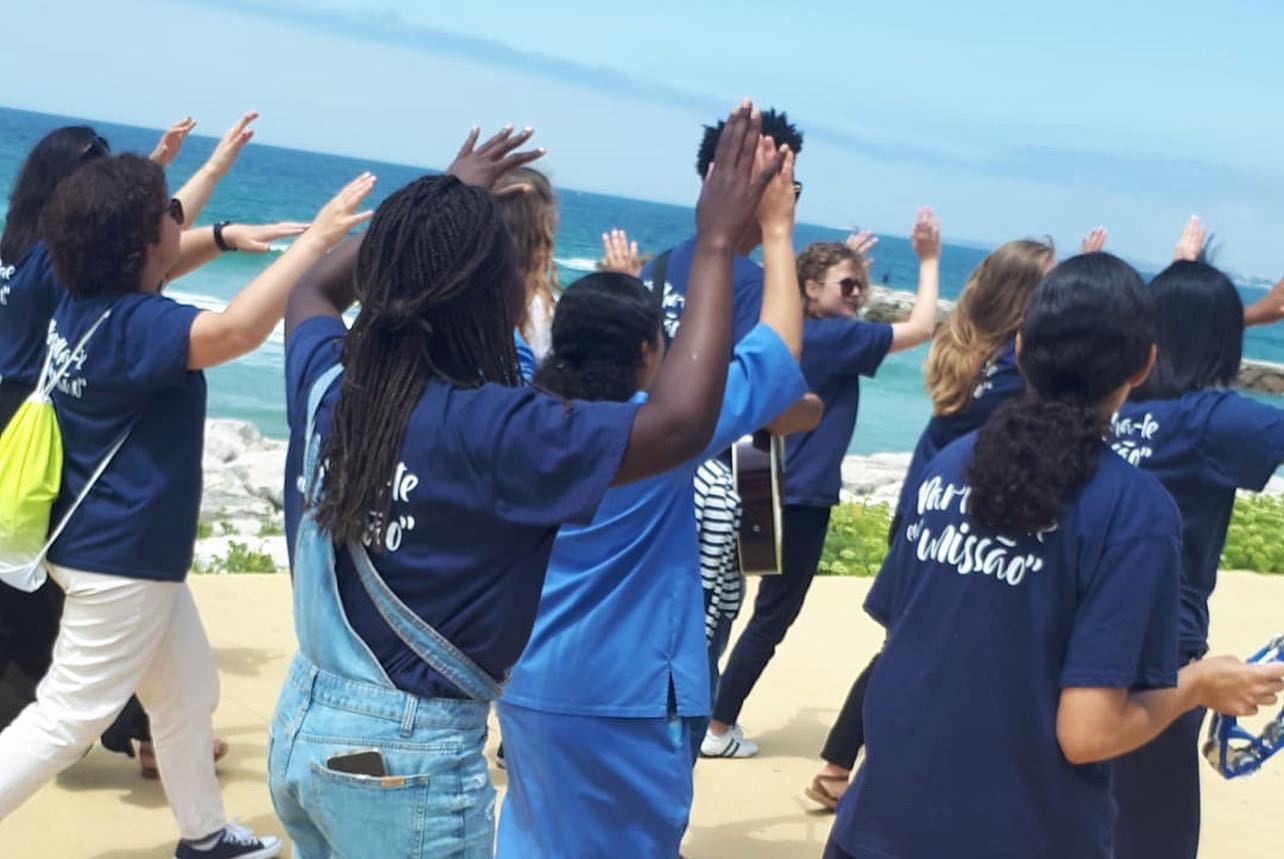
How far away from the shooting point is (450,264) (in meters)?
2.52

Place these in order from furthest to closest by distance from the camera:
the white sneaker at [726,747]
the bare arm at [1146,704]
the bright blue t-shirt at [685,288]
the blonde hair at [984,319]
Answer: the white sneaker at [726,747] → the blonde hair at [984,319] → the bright blue t-shirt at [685,288] → the bare arm at [1146,704]

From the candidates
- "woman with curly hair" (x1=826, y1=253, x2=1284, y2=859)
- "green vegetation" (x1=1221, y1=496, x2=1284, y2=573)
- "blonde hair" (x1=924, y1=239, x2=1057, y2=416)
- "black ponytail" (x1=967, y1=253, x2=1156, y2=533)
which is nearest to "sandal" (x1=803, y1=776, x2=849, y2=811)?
"blonde hair" (x1=924, y1=239, x2=1057, y2=416)

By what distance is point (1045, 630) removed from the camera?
8.86 feet

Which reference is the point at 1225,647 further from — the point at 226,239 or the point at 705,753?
the point at 226,239

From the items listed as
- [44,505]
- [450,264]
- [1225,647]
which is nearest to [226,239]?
[44,505]

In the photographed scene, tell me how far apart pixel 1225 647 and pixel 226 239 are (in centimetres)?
588

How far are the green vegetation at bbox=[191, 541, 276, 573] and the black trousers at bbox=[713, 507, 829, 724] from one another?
11.4 feet

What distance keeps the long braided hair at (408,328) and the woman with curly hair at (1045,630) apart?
0.90m

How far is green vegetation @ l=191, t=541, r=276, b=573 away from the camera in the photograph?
28.1ft

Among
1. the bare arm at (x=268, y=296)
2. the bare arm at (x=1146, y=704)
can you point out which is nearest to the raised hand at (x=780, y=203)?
the bare arm at (x=268, y=296)

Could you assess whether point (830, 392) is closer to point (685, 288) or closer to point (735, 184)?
point (685, 288)

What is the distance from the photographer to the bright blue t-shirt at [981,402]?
197 inches

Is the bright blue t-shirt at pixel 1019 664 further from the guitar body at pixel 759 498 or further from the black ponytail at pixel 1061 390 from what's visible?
the guitar body at pixel 759 498

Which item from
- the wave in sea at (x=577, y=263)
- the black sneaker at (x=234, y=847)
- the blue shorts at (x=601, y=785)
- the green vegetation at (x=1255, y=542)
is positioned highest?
the blue shorts at (x=601, y=785)
